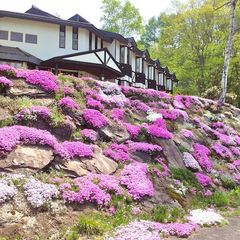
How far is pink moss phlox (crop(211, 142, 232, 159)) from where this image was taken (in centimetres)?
1948

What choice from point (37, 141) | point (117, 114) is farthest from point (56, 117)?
point (117, 114)

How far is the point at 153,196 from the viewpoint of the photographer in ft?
41.4

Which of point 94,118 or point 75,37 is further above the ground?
point 75,37

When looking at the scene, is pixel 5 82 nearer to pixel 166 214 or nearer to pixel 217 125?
pixel 166 214

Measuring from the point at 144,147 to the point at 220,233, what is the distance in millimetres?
5069

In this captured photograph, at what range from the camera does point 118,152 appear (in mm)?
14320

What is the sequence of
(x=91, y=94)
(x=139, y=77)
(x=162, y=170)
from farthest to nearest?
1. (x=139, y=77)
2. (x=91, y=94)
3. (x=162, y=170)

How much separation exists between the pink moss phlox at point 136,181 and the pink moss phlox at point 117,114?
328 cm

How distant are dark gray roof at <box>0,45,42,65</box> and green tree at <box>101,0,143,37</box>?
132ft

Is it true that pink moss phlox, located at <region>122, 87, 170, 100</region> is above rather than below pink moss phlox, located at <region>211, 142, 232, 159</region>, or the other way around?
above

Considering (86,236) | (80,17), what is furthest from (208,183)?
(80,17)

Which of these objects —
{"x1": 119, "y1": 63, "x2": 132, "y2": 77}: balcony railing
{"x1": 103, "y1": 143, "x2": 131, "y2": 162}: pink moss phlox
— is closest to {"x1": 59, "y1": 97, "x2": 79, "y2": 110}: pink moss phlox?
{"x1": 103, "y1": 143, "x2": 131, "y2": 162}: pink moss phlox

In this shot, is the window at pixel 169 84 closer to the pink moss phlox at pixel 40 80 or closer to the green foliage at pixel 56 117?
the pink moss phlox at pixel 40 80

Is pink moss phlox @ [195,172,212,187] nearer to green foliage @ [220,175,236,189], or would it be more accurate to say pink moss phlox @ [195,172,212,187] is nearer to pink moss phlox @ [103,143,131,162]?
green foliage @ [220,175,236,189]
